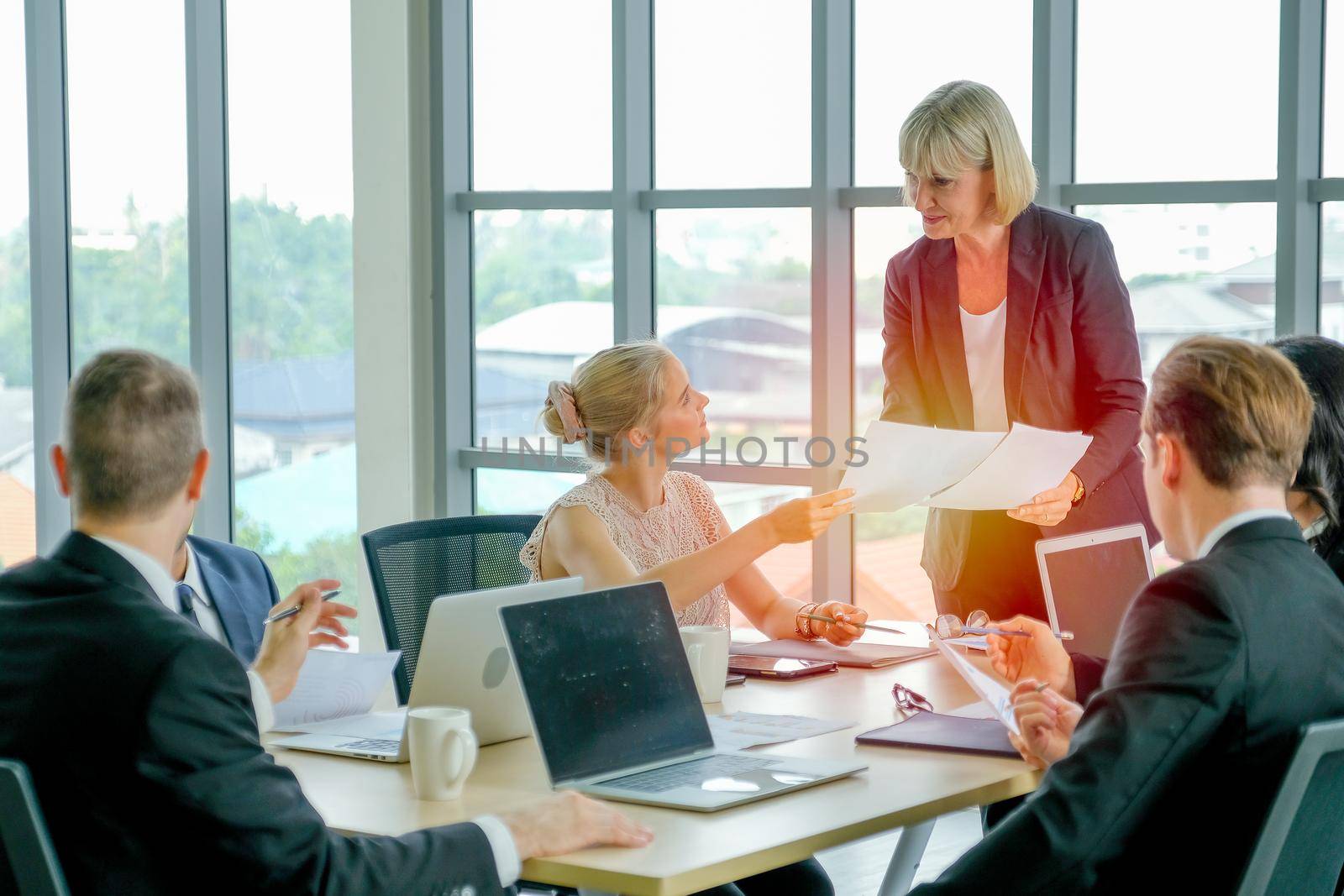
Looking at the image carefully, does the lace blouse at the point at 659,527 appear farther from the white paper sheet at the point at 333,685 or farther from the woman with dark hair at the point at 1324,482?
the woman with dark hair at the point at 1324,482

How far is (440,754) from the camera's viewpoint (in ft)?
6.07

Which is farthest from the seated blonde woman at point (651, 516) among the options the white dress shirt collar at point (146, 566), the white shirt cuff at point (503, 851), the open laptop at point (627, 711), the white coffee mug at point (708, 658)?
the white dress shirt collar at point (146, 566)

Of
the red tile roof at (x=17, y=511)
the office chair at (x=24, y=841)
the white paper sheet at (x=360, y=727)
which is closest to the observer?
the office chair at (x=24, y=841)

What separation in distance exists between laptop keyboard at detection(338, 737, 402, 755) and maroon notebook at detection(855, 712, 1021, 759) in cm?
64

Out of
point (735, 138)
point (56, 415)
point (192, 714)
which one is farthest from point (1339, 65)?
point (56, 415)

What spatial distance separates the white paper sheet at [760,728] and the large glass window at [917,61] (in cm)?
233

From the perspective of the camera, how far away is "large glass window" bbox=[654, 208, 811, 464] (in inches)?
181

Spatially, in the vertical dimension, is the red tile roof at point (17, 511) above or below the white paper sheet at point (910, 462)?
below

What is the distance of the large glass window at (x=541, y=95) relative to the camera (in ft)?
16.2

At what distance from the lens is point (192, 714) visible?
1430 millimetres

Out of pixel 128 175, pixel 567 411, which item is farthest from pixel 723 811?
pixel 128 175

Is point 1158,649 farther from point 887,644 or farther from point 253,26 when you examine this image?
point 253,26

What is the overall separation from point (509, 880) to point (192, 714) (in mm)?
416

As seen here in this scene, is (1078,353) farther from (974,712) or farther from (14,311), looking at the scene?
(14,311)
